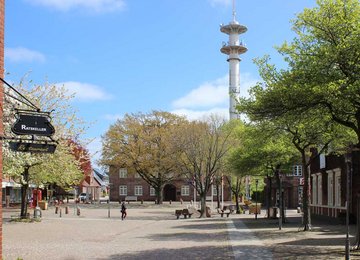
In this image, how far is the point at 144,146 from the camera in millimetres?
74688

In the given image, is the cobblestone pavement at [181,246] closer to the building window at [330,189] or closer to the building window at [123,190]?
the building window at [330,189]

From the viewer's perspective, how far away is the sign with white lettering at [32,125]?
947 cm

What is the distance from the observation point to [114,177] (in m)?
97.6

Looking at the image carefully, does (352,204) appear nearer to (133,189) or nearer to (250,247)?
(250,247)

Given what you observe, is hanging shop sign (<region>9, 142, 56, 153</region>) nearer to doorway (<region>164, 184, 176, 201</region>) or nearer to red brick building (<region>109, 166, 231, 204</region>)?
red brick building (<region>109, 166, 231, 204</region>)

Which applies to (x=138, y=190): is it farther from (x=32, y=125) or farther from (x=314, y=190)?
(x=32, y=125)

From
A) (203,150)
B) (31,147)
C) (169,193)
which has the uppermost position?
(203,150)

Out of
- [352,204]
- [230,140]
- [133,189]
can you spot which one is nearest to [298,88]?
[352,204]

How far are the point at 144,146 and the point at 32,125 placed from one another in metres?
65.1

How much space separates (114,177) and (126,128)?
23.3m

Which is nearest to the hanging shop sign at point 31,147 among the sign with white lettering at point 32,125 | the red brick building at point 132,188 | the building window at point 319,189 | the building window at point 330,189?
the sign with white lettering at point 32,125

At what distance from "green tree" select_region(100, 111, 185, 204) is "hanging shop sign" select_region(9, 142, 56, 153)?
2427 inches

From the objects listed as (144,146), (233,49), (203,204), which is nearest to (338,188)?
(203,204)

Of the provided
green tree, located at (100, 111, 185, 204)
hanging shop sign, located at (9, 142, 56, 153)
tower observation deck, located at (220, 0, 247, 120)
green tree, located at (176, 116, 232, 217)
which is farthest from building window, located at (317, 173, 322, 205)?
tower observation deck, located at (220, 0, 247, 120)
